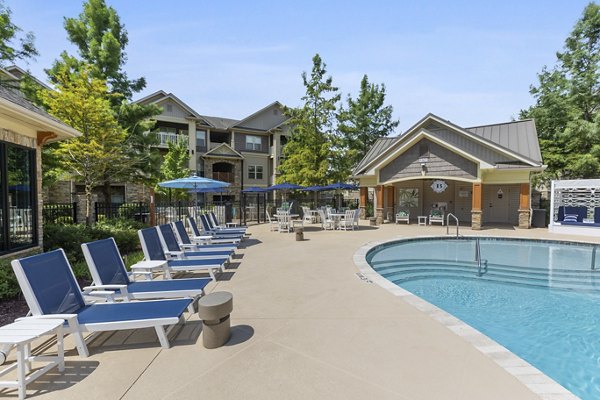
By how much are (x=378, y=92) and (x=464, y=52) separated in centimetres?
2167

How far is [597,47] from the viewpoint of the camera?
21.7 metres

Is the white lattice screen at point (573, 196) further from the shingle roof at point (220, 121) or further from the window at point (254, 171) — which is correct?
the shingle roof at point (220, 121)

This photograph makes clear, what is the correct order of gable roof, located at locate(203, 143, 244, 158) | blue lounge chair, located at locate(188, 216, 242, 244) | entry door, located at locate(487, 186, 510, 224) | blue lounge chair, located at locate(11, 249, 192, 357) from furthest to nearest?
1. gable roof, located at locate(203, 143, 244, 158)
2. entry door, located at locate(487, 186, 510, 224)
3. blue lounge chair, located at locate(188, 216, 242, 244)
4. blue lounge chair, located at locate(11, 249, 192, 357)

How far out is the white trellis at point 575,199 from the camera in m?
14.3

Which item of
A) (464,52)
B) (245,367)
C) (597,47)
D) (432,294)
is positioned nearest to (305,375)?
(245,367)

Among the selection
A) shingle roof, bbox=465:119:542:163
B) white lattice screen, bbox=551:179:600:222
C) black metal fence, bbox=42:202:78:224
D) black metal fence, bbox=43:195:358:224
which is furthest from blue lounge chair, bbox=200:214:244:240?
white lattice screen, bbox=551:179:600:222

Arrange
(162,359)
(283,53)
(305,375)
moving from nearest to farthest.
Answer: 1. (305,375)
2. (162,359)
3. (283,53)

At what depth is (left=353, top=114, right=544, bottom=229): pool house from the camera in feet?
51.2

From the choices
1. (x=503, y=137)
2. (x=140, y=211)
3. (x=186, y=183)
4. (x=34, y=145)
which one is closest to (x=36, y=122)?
(x=34, y=145)

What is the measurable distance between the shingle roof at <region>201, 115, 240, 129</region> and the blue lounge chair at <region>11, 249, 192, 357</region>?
28.7 m

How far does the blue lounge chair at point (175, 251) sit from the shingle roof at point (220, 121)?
989 inches

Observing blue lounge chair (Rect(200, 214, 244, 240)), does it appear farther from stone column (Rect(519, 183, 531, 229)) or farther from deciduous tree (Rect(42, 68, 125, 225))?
stone column (Rect(519, 183, 531, 229))

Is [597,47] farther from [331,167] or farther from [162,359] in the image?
[162,359]

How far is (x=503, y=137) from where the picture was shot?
18422mm
